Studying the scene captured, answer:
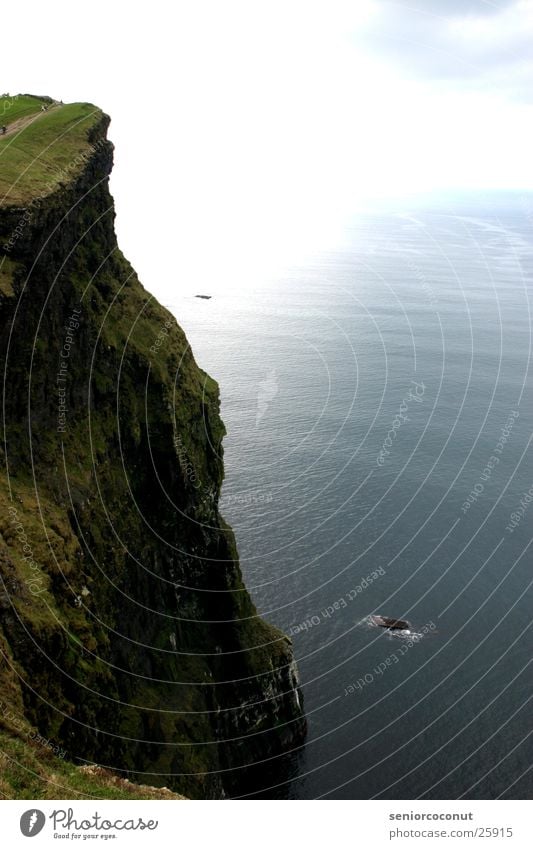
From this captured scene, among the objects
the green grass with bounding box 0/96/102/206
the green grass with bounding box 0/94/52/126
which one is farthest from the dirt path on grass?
the green grass with bounding box 0/94/52/126

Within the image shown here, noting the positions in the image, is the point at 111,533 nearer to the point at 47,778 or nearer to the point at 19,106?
the point at 47,778

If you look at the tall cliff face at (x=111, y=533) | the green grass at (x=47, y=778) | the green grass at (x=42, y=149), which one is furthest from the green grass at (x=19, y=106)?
the green grass at (x=47, y=778)

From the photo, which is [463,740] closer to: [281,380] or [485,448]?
[485,448]

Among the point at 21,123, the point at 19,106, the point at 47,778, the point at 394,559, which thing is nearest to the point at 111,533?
the point at 47,778

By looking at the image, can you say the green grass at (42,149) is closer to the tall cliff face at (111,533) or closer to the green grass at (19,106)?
the green grass at (19,106)

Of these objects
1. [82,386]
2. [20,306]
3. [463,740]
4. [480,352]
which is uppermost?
[480,352]

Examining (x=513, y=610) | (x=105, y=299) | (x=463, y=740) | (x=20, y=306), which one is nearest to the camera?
(x=20, y=306)

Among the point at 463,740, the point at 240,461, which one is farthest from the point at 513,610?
the point at 240,461
